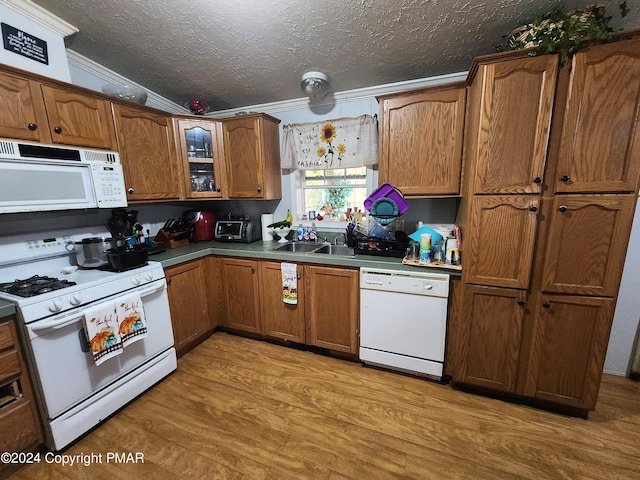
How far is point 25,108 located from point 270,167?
164cm

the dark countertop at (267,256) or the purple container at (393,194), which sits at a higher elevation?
the purple container at (393,194)

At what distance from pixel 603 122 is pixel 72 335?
120 inches

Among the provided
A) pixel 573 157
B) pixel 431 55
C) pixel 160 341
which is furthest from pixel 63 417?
pixel 431 55

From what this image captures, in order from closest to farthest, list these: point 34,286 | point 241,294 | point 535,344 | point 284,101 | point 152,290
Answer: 1. point 34,286
2. point 535,344
3. point 152,290
4. point 241,294
5. point 284,101

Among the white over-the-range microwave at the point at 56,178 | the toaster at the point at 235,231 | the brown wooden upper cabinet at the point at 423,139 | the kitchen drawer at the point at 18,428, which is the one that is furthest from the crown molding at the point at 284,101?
the kitchen drawer at the point at 18,428

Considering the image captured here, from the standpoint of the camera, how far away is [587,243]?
4.62 ft

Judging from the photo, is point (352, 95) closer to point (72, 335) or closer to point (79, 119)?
point (79, 119)

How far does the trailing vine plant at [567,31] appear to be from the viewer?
4.08 ft

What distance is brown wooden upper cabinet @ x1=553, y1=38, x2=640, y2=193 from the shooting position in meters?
1.26

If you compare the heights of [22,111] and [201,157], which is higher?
[22,111]

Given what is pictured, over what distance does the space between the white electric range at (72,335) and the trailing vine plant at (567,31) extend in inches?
107

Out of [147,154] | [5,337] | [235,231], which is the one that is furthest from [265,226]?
[5,337]

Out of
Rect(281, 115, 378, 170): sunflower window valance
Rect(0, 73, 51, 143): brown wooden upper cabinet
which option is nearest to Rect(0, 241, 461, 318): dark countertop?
Rect(281, 115, 378, 170): sunflower window valance

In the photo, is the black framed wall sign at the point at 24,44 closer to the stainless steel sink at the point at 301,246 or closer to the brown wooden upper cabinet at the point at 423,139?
the stainless steel sink at the point at 301,246
